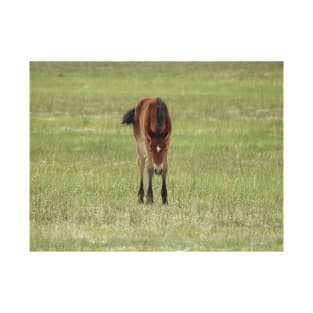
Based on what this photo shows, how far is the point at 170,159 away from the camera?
16609mm

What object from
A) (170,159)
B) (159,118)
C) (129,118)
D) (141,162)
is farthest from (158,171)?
(170,159)

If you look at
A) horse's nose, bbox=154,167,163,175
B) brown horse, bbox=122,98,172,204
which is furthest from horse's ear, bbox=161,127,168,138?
horse's nose, bbox=154,167,163,175

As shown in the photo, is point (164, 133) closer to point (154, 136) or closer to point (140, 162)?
point (154, 136)

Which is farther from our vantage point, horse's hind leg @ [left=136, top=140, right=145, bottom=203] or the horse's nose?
horse's hind leg @ [left=136, top=140, right=145, bottom=203]

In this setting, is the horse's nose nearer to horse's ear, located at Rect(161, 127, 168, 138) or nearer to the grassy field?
horse's ear, located at Rect(161, 127, 168, 138)

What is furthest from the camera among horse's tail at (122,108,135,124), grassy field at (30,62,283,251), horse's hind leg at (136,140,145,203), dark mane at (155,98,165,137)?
horse's tail at (122,108,135,124)

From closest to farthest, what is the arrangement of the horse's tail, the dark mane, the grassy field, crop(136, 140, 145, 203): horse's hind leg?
the grassy field → the dark mane → crop(136, 140, 145, 203): horse's hind leg → the horse's tail

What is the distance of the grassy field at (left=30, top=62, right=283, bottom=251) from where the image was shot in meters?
12.8

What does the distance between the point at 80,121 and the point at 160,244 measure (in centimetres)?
753

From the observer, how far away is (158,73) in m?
18.7

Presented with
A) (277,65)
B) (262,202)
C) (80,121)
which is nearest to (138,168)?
(262,202)

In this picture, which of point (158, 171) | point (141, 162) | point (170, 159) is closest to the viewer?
point (158, 171)

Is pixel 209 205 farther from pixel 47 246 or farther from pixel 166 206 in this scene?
pixel 47 246

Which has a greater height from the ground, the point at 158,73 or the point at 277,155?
the point at 158,73
